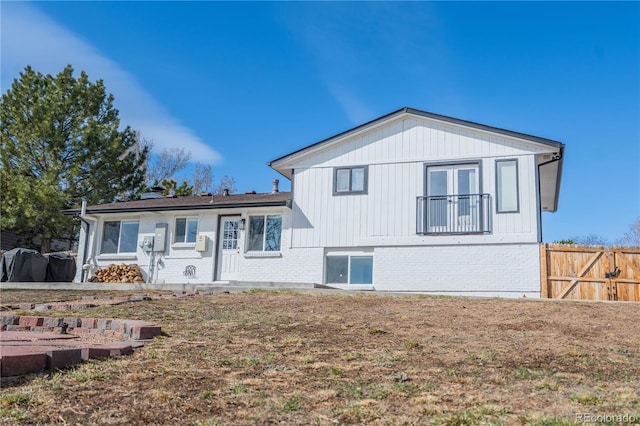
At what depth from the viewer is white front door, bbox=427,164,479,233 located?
17.1 metres

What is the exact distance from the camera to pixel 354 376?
474 centimetres

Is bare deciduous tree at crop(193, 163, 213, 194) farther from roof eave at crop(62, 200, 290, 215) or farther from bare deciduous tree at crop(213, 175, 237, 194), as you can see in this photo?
roof eave at crop(62, 200, 290, 215)

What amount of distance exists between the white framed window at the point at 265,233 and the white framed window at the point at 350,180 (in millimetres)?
2332

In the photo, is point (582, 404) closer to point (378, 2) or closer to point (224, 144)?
point (378, 2)

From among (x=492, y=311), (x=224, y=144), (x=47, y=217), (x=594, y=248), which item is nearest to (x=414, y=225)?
(x=594, y=248)

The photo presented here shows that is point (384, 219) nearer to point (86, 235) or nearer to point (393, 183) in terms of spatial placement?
point (393, 183)

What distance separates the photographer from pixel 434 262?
17016 mm

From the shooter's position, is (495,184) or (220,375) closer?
(220,375)

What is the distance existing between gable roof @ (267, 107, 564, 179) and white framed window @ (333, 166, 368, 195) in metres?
1.13

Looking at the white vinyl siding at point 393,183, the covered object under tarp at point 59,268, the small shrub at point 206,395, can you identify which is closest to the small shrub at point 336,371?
the small shrub at point 206,395

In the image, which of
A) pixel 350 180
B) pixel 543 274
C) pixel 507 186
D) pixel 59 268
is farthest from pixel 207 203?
pixel 543 274

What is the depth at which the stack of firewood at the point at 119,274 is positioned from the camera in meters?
20.0

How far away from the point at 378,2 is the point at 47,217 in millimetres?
20557

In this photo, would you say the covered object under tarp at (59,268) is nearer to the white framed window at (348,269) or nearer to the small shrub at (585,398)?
the white framed window at (348,269)
